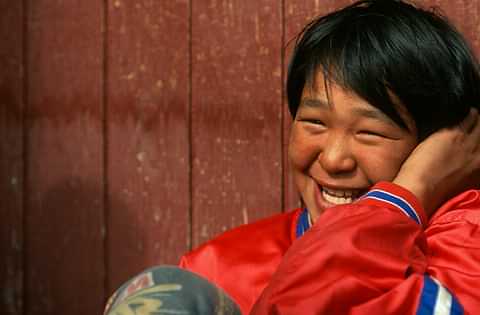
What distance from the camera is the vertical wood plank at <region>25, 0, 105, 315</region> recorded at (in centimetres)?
205

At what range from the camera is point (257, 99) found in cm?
193

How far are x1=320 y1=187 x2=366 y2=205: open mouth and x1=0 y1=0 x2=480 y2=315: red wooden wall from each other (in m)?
0.30

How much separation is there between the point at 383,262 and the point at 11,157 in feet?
3.35

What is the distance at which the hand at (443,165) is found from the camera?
59.9 inches

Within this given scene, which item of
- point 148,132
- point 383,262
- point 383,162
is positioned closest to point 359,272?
point 383,262

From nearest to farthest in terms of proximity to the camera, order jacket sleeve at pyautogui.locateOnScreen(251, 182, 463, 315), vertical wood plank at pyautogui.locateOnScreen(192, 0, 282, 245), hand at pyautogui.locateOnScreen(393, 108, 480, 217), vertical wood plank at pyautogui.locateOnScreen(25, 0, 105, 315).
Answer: jacket sleeve at pyautogui.locateOnScreen(251, 182, 463, 315), hand at pyautogui.locateOnScreen(393, 108, 480, 217), vertical wood plank at pyautogui.locateOnScreen(192, 0, 282, 245), vertical wood plank at pyautogui.locateOnScreen(25, 0, 105, 315)

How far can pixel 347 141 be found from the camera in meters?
1.56

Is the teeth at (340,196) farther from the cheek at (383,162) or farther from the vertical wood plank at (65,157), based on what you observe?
the vertical wood plank at (65,157)

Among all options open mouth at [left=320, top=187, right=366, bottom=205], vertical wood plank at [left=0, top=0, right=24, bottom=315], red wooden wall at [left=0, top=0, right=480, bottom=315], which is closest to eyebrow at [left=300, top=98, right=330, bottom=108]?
open mouth at [left=320, top=187, right=366, bottom=205]

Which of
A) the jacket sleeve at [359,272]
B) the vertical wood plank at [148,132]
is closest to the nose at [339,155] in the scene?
the jacket sleeve at [359,272]

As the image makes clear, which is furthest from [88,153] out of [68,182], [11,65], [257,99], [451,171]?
[451,171]

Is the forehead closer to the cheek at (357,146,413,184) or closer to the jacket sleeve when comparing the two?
the cheek at (357,146,413,184)

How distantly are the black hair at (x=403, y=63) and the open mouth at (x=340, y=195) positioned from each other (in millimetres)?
138

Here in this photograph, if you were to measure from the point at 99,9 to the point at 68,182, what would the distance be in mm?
356
